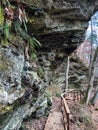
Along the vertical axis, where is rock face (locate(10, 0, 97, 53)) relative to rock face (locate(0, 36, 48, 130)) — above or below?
above

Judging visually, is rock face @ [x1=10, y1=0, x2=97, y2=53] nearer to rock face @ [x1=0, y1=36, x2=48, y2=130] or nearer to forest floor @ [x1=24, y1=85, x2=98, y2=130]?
rock face @ [x1=0, y1=36, x2=48, y2=130]

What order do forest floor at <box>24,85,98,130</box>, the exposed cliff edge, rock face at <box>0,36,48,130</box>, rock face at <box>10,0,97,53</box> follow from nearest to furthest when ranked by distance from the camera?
1. rock face at <box>0,36,48,130</box>
2. the exposed cliff edge
3. rock face at <box>10,0,97,53</box>
4. forest floor at <box>24,85,98,130</box>

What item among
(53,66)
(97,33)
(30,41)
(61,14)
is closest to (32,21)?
(30,41)

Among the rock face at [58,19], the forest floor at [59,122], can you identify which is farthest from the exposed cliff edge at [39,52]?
the forest floor at [59,122]

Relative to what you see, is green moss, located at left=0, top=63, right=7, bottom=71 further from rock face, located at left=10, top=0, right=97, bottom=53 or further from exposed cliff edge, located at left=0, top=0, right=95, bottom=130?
rock face, located at left=10, top=0, right=97, bottom=53

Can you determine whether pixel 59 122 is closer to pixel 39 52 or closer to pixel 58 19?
pixel 39 52

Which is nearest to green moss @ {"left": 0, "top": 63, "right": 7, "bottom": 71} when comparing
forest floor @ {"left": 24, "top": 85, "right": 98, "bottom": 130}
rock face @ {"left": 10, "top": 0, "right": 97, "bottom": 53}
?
rock face @ {"left": 10, "top": 0, "right": 97, "bottom": 53}

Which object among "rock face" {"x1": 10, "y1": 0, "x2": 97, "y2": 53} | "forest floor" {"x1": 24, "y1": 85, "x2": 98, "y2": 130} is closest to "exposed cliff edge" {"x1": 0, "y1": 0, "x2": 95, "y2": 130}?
"rock face" {"x1": 10, "y1": 0, "x2": 97, "y2": 53}

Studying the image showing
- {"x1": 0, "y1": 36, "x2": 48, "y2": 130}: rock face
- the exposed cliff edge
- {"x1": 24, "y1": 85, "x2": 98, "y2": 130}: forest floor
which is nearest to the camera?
{"x1": 0, "y1": 36, "x2": 48, "y2": 130}: rock face

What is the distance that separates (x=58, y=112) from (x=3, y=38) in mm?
7197

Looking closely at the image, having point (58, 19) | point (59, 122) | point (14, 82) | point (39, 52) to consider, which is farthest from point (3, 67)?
point (59, 122)

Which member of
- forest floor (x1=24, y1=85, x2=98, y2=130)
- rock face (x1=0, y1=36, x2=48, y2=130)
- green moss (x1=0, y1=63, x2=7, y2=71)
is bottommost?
forest floor (x1=24, y1=85, x2=98, y2=130)

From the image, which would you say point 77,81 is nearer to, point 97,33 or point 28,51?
point 97,33

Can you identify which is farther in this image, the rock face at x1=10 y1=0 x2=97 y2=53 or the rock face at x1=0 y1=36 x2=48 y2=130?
the rock face at x1=10 y1=0 x2=97 y2=53
